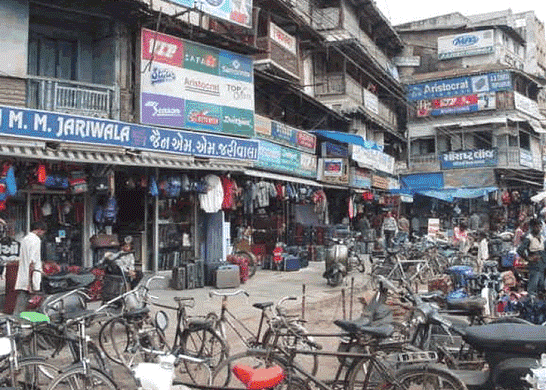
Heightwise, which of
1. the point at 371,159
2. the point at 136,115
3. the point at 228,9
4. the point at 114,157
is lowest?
the point at 114,157

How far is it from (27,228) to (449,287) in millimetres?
8355

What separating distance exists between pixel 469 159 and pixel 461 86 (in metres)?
4.80

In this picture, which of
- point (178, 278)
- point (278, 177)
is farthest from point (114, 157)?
point (278, 177)

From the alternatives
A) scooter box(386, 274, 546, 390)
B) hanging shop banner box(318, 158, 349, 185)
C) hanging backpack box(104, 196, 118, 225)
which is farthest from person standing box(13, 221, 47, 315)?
hanging shop banner box(318, 158, 349, 185)

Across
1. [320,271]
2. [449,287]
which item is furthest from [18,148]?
[320,271]

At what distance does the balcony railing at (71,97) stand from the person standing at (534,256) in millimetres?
9081

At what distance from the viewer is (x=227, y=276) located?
13664 millimetres

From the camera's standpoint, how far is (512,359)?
4723mm

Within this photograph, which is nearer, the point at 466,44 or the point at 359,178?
the point at 359,178

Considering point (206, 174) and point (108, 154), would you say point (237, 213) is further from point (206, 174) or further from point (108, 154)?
point (108, 154)

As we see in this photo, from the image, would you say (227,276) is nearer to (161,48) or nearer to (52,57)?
(161,48)

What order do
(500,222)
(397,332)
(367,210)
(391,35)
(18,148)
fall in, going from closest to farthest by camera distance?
(397,332) < (18,148) < (367,210) < (500,222) < (391,35)

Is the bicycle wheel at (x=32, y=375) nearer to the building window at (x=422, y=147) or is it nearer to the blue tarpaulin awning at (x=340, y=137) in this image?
the blue tarpaulin awning at (x=340, y=137)

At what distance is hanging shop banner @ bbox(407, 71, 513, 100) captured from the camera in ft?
111
